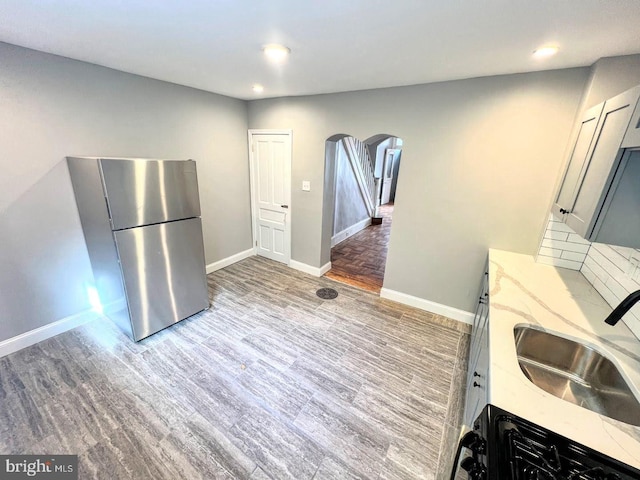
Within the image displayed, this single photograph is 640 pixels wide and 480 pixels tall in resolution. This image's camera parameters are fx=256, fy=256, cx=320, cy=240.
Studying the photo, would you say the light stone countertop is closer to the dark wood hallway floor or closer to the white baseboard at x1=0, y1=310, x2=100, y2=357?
the dark wood hallway floor

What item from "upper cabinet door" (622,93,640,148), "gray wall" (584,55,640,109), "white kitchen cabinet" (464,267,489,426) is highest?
"gray wall" (584,55,640,109)

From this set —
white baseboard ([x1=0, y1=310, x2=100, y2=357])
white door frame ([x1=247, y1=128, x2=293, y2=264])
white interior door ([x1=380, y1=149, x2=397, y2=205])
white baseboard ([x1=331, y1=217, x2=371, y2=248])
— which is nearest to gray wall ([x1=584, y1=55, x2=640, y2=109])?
white door frame ([x1=247, y1=128, x2=293, y2=264])

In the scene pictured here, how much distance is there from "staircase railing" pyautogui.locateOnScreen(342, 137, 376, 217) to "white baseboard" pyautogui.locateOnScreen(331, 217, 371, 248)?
310mm

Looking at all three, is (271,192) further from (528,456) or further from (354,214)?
(528,456)

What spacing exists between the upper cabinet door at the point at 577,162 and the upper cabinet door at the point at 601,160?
6 cm

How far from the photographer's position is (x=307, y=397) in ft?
6.35

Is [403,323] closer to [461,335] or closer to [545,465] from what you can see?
[461,335]

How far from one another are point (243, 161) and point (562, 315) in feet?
12.9

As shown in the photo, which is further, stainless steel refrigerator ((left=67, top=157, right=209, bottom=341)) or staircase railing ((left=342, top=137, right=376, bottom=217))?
staircase railing ((left=342, top=137, right=376, bottom=217))

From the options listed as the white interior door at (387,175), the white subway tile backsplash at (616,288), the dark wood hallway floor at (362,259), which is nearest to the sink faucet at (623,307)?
the white subway tile backsplash at (616,288)

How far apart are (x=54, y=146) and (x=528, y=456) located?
3.58 meters

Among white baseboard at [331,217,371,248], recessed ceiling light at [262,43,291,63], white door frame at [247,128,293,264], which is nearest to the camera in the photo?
recessed ceiling light at [262,43,291,63]

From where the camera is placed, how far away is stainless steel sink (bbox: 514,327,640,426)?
1.13 meters

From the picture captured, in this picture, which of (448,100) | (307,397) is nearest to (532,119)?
(448,100)
